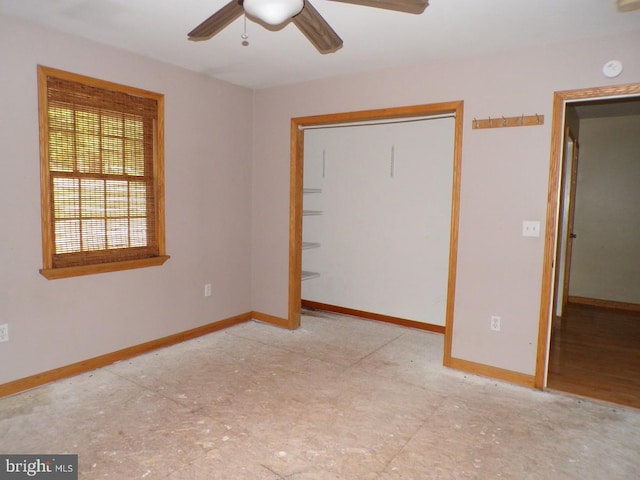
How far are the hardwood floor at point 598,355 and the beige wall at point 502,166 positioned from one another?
0.44m

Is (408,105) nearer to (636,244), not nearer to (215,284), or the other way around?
(215,284)

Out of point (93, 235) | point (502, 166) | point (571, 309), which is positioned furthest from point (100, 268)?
point (571, 309)

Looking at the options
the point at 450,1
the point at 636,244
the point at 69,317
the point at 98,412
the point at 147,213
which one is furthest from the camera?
the point at 636,244

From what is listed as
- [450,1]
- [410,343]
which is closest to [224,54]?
[450,1]

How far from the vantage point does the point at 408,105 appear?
343cm

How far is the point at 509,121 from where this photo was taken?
3.02 metres

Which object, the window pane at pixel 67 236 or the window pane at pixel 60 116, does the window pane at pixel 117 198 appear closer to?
the window pane at pixel 67 236

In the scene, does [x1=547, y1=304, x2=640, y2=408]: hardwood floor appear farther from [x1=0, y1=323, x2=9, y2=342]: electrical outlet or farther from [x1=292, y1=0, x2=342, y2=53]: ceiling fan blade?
[x1=0, y1=323, x2=9, y2=342]: electrical outlet

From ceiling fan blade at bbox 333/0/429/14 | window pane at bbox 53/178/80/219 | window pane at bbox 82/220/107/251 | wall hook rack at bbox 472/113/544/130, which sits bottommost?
window pane at bbox 82/220/107/251

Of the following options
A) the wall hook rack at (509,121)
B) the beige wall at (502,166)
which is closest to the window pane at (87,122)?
the beige wall at (502,166)

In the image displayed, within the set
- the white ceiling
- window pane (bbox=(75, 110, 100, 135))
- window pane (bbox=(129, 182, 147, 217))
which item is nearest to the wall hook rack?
the white ceiling

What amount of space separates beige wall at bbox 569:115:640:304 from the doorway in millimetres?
120

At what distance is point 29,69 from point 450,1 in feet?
8.46

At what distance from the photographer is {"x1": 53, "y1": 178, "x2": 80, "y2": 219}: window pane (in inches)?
115
